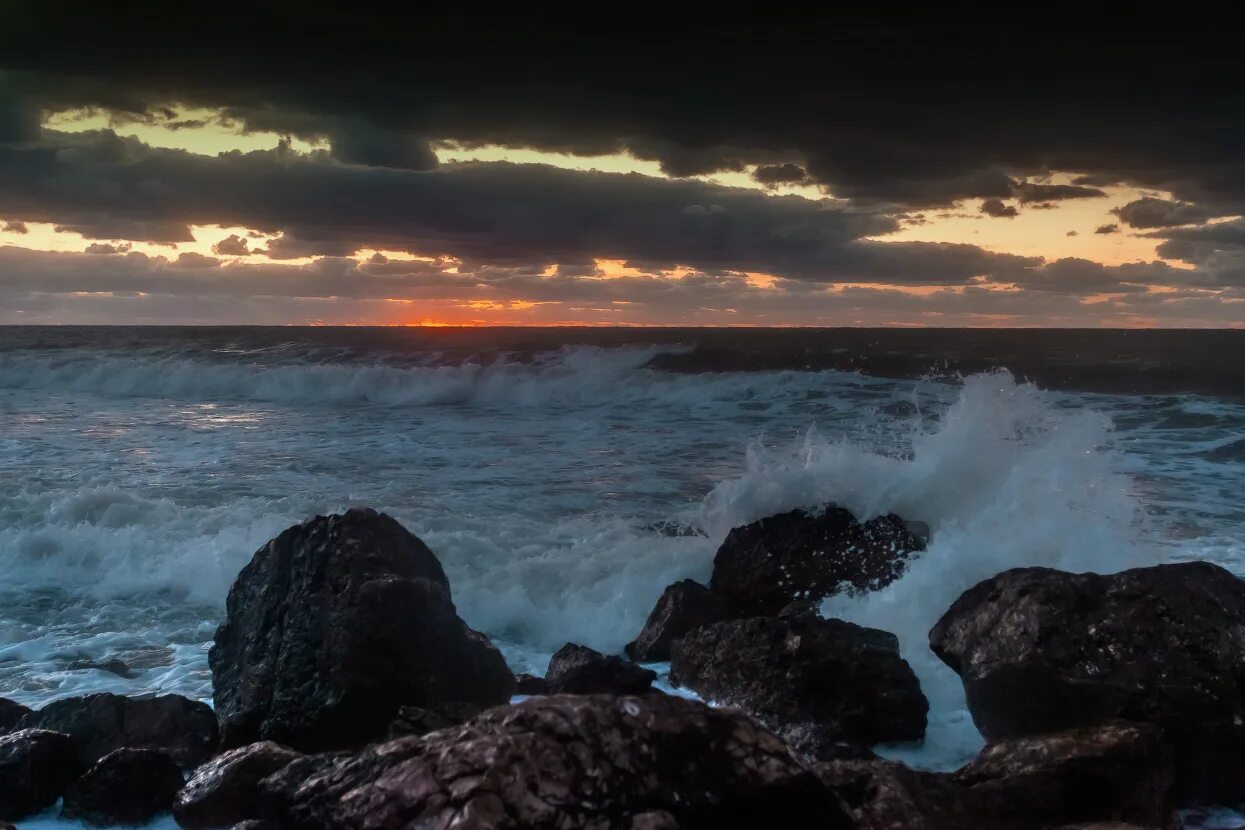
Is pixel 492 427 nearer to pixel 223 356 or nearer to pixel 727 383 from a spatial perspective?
pixel 727 383

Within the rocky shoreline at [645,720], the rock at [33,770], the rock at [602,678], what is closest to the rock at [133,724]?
the rocky shoreline at [645,720]

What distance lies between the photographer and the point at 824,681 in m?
5.50

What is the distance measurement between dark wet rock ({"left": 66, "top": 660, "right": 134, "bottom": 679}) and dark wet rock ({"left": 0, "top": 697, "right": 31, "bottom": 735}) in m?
1.15

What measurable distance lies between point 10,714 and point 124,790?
1.65 m

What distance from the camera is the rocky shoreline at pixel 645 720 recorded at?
9.01 feet

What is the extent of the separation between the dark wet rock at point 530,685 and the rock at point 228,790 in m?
1.81

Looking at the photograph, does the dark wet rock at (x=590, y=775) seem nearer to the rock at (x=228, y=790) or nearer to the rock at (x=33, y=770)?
the rock at (x=228, y=790)

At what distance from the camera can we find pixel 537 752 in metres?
2.64

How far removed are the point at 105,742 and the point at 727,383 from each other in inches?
921

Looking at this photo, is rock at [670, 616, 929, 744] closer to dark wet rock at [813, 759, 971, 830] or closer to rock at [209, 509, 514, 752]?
rock at [209, 509, 514, 752]

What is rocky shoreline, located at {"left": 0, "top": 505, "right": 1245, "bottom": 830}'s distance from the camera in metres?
2.75

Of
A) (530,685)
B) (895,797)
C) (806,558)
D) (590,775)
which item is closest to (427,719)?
(590,775)

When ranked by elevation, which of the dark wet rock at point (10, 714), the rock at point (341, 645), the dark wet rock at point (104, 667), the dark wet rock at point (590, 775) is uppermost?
the dark wet rock at point (590, 775)

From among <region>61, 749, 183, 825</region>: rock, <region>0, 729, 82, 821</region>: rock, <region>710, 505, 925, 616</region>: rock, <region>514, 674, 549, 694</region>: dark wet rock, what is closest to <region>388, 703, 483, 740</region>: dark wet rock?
<region>61, 749, 183, 825</region>: rock
